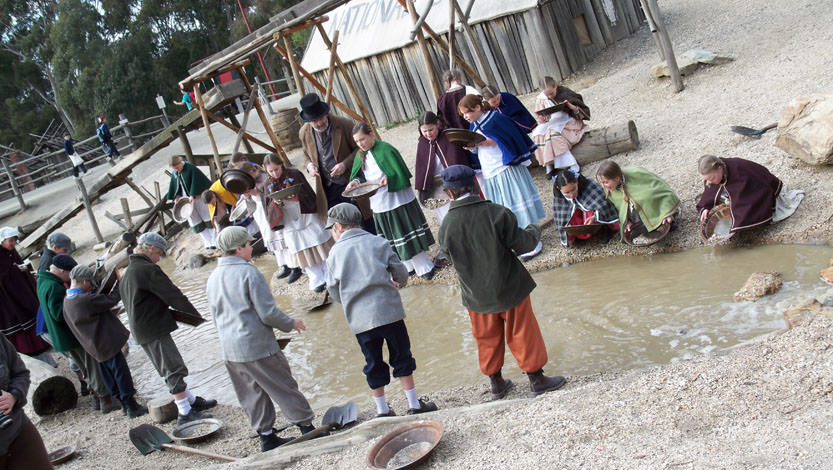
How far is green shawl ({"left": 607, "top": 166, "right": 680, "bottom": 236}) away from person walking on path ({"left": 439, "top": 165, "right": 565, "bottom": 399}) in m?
2.14

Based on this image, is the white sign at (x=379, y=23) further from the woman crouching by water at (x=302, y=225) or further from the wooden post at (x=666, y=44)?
the woman crouching by water at (x=302, y=225)

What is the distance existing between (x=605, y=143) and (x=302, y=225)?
363 cm

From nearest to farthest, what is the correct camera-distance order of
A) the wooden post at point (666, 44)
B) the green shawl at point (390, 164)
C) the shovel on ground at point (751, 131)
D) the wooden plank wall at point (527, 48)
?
the shovel on ground at point (751, 131) → the green shawl at point (390, 164) → the wooden post at point (666, 44) → the wooden plank wall at point (527, 48)

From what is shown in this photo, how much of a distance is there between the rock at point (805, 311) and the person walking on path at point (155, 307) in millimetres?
4264

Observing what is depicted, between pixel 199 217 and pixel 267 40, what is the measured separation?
275cm

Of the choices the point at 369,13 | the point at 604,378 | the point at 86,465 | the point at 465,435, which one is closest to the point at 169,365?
the point at 86,465

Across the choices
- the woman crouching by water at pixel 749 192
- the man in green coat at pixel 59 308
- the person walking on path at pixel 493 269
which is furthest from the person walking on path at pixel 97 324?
the woman crouching by water at pixel 749 192

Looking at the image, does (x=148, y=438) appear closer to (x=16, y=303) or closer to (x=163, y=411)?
(x=163, y=411)

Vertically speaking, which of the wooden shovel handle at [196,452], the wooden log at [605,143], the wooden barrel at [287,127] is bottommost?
the wooden shovel handle at [196,452]

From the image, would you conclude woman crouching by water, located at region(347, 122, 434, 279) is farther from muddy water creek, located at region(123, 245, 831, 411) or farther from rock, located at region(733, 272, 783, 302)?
rock, located at region(733, 272, 783, 302)

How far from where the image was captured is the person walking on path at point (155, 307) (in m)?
5.52

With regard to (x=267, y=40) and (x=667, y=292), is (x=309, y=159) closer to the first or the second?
(x=267, y=40)

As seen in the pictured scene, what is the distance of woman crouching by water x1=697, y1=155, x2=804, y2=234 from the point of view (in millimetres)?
5719

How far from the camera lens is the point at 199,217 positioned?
1020 cm
